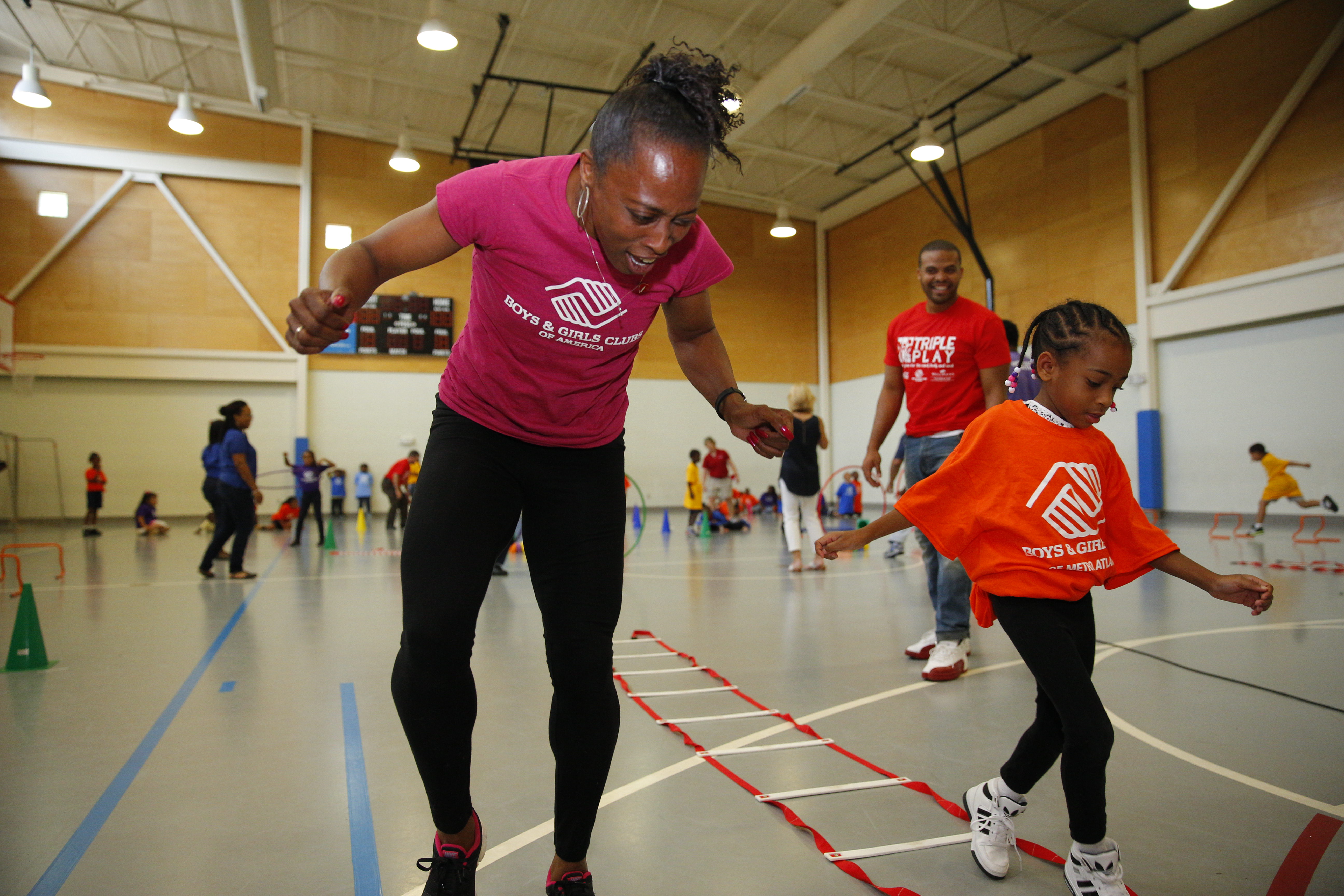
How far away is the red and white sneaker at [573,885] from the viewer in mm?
1634

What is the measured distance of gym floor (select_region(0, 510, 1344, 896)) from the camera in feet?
6.04

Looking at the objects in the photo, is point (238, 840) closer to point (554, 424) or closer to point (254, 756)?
point (254, 756)

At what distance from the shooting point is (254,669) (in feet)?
12.3

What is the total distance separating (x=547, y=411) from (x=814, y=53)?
1335 cm

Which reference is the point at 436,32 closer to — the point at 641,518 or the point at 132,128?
the point at 641,518

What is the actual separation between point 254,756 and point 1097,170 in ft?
51.6

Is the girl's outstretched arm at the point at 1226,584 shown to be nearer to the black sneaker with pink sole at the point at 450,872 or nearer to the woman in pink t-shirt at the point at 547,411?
the woman in pink t-shirt at the point at 547,411

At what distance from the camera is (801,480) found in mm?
7328

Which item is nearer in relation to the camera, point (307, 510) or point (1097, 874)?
point (1097, 874)

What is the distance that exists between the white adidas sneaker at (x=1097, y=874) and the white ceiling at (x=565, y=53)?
12.4 m

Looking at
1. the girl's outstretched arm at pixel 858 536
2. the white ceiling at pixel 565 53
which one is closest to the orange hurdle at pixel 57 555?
the girl's outstretched arm at pixel 858 536

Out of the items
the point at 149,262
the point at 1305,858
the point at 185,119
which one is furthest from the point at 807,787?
the point at 149,262

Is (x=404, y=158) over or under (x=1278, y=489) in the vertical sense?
over

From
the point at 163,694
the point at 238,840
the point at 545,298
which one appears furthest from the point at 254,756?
the point at 545,298
